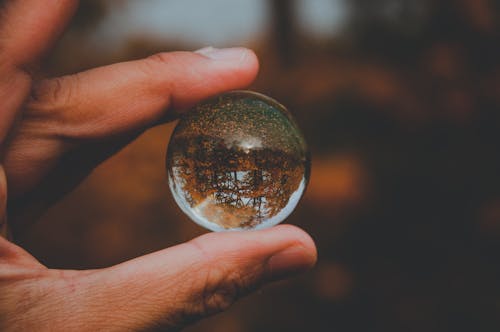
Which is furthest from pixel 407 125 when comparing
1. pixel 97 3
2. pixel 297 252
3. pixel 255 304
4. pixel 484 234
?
pixel 97 3

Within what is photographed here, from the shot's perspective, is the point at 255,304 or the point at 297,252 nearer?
the point at 297,252

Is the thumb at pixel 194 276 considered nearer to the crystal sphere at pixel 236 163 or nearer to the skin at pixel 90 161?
the skin at pixel 90 161

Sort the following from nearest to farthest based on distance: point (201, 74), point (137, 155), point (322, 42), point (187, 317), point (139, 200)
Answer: point (187, 317) → point (201, 74) → point (139, 200) → point (137, 155) → point (322, 42)

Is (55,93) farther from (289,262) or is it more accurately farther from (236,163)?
(289,262)

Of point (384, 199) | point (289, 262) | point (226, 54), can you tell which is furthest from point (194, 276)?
point (384, 199)

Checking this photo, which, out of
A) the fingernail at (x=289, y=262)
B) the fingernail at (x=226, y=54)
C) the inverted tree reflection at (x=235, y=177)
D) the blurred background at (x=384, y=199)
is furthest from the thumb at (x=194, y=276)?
the blurred background at (x=384, y=199)

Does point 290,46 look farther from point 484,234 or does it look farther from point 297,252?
point 297,252
